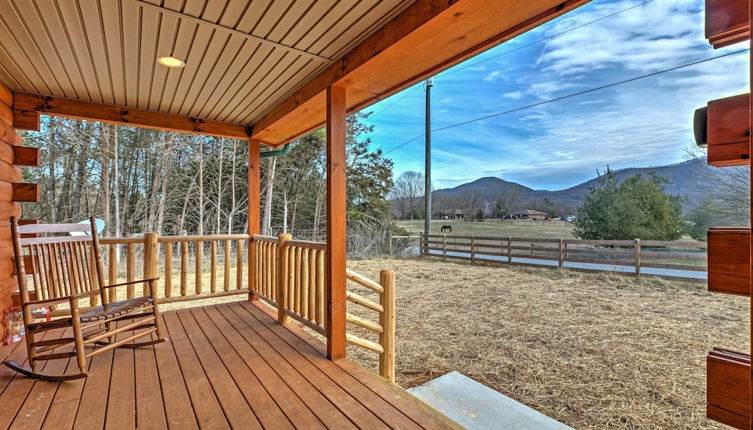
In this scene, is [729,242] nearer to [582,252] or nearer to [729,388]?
[729,388]

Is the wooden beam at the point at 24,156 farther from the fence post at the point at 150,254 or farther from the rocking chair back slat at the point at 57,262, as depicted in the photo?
the fence post at the point at 150,254

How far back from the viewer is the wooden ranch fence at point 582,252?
652cm

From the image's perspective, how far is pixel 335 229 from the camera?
2410mm

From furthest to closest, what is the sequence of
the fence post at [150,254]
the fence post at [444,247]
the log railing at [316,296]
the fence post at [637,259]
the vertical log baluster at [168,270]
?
1. the fence post at [444,247]
2. the fence post at [637,259]
3. the vertical log baluster at [168,270]
4. the fence post at [150,254]
5. the log railing at [316,296]

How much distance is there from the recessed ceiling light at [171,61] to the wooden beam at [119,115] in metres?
1.45

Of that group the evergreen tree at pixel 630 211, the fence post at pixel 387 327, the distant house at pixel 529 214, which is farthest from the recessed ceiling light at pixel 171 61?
the evergreen tree at pixel 630 211

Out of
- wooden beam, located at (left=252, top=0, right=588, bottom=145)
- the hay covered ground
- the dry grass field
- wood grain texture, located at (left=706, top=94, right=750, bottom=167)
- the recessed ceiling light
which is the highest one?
the recessed ceiling light

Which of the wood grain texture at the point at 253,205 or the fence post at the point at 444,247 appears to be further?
the fence post at the point at 444,247

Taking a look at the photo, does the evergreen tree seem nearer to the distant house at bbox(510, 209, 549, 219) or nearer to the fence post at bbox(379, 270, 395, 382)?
the distant house at bbox(510, 209, 549, 219)

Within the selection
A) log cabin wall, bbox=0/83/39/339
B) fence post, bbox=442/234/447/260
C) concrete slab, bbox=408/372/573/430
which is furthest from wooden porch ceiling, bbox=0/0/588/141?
fence post, bbox=442/234/447/260

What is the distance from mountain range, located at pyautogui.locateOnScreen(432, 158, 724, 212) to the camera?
6663mm

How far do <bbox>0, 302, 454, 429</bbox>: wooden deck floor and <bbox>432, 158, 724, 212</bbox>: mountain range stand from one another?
20.1 feet

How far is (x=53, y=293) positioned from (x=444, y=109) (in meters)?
12.8

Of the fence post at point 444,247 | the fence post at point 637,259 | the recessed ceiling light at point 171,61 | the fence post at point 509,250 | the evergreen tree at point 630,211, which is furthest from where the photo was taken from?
the fence post at point 444,247
